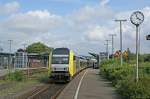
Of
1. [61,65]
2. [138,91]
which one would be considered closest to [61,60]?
[61,65]

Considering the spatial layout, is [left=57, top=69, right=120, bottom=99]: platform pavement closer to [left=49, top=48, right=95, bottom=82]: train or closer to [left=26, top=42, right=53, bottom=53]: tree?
[left=49, top=48, right=95, bottom=82]: train

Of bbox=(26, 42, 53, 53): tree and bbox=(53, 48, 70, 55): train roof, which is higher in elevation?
bbox=(26, 42, 53, 53): tree

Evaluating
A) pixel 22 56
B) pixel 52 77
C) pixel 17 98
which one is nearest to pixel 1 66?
pixel 22 56

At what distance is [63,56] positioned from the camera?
4328 centimetres

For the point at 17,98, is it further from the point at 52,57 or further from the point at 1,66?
the point at 1,66

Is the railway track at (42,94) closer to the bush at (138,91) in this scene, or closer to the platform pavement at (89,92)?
the platform pavement at (89,92)

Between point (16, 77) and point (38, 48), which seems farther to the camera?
point (38, 48)

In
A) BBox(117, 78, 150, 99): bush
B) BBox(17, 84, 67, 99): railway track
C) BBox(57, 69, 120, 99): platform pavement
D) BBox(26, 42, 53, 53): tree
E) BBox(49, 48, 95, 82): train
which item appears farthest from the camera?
BBox(26, 42, 53, 53): tree

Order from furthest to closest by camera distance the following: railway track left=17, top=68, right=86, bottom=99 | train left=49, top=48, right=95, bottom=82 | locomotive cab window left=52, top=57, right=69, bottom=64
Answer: locomotive cab window left=52, top=57, right=69, bottom=64
train left=49, top=48, right=95, bottom=82
railway track left=17, top=68, right=86, bottom=99

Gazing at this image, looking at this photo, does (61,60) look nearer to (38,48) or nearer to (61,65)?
(61,65)

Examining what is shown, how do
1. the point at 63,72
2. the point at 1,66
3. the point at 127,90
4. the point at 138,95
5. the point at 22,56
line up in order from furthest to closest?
the point at 1,66, the point at 22,56, the point at 63,72, the point at 127,90, the point at 138,95

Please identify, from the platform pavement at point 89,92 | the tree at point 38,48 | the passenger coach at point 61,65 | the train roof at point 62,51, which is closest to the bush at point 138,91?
the platform pavement at point 89,92

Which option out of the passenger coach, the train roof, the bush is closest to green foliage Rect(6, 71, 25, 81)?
the passenger coach

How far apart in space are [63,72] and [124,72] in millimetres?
9244
